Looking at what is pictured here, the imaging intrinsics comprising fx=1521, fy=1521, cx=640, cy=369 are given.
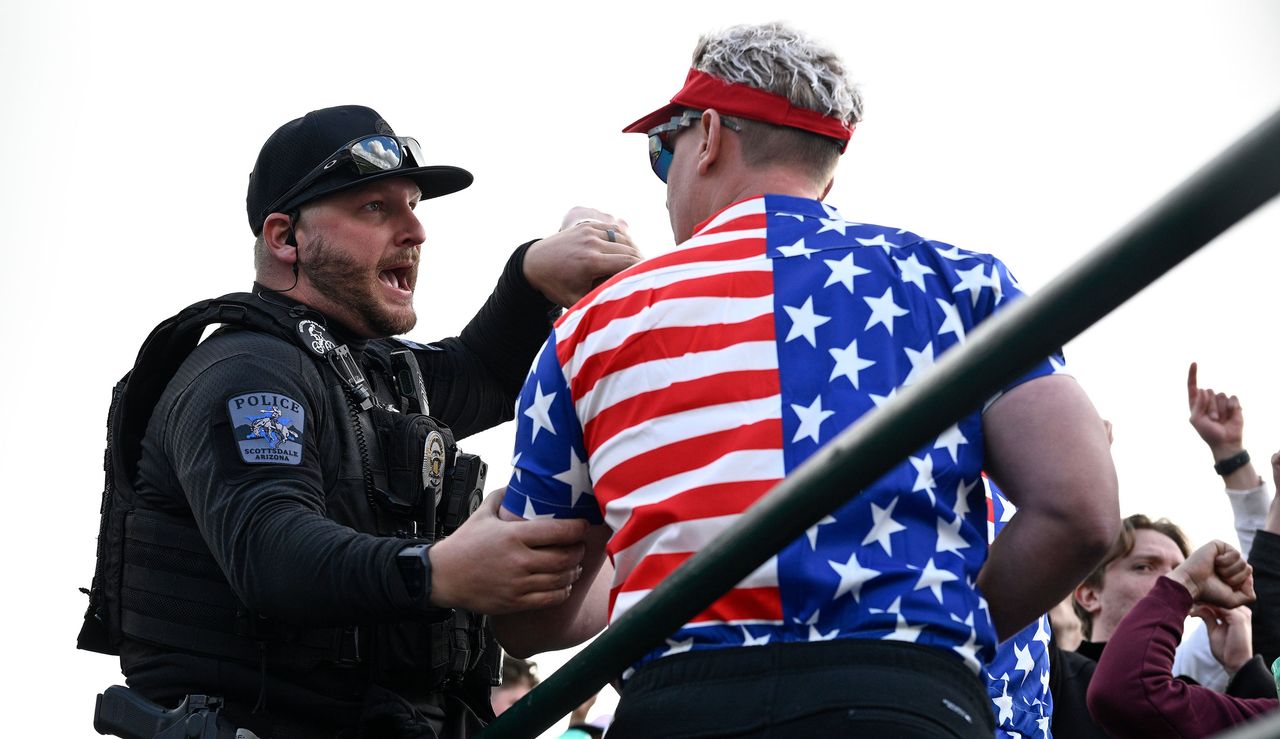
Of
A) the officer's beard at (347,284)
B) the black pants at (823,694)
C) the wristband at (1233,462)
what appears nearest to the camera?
the black pants at (823,694)

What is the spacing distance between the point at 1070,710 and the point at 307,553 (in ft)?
8.72

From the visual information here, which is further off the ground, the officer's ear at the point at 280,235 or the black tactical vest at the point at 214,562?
the officer's ear at the point at 280,235

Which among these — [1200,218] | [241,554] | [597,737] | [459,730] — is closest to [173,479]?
[241,554]

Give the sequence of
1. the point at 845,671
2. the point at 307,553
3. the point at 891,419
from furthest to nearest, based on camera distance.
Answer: the point at 307,553 → the point at 845,671 → the point at 891,419

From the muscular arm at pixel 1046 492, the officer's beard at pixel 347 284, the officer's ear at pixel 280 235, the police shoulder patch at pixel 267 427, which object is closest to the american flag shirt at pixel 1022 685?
the muscular arm at pixel 1046 492

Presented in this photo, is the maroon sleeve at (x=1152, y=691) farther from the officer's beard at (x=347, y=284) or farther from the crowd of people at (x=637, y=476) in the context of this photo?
the officer's beard at (x=347, y=284)

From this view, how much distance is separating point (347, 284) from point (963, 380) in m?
2.70

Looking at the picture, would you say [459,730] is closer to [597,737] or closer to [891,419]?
[891,419]

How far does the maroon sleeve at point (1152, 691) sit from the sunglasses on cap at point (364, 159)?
245 centimetres

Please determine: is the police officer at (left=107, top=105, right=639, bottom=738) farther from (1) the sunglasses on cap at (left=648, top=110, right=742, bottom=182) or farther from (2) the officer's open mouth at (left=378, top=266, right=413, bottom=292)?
(1) the sunglasses on cap at (left=648, top=110, right=742, bottom=182)

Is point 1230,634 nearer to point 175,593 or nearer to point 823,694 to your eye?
point 823,694

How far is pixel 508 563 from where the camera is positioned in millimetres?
2752

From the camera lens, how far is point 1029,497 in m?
2.40

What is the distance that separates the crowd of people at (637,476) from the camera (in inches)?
89.7
